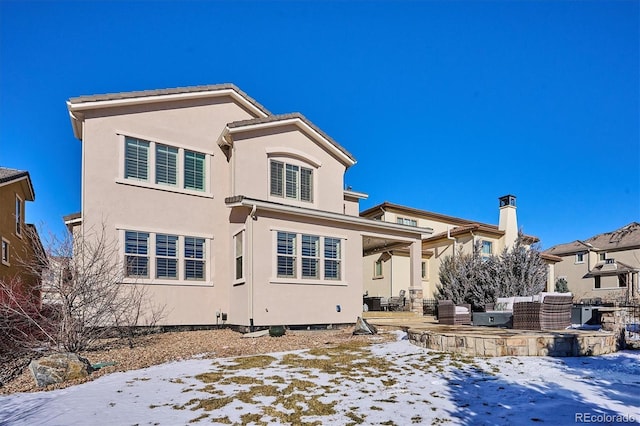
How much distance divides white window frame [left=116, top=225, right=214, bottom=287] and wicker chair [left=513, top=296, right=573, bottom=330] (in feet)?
28.7

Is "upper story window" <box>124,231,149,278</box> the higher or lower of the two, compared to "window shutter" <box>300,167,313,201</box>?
lower

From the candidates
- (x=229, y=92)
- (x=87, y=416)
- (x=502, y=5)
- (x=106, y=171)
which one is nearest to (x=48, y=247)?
(x=106, y=171)

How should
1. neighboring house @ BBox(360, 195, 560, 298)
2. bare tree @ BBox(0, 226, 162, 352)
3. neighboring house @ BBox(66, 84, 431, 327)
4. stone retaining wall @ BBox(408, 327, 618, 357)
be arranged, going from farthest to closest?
1. neighboring house @ BBox(360, 195, 560, 298)
2. neighboring house @ BBox(66, 84, 431, 327)
3. bare tree @ BBox(0, 226, 162, 352)
4. stone retaining wall @ BBox(408, 327, 618, 357)

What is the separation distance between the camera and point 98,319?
9352 millimetres

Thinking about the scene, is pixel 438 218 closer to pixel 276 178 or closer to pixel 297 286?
pixel 276 178

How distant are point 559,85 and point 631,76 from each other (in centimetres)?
213

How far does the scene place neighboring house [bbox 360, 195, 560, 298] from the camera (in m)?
23.1

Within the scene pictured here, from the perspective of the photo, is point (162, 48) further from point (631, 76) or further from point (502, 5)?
point (631, 76)

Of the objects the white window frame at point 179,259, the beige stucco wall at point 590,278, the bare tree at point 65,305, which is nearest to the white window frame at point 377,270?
the white window frame at point 179,259

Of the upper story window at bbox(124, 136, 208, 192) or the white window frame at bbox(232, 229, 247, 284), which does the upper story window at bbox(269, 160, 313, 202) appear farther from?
the upper story window at bbox(124, 136, 208, 192)

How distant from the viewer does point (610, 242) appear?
3631 cm

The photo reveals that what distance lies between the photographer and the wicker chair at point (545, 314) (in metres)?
10.8

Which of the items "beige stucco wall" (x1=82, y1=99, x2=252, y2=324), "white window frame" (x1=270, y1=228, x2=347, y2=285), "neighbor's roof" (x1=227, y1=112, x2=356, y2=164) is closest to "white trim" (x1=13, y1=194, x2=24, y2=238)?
"beige stucco wall" (x1=82, y1=99, x2=252, y2=324)
